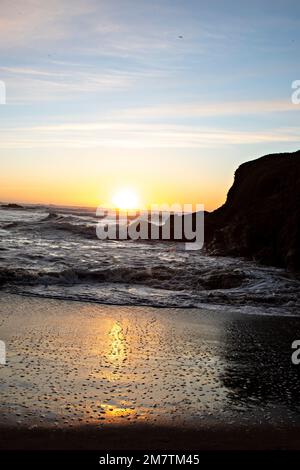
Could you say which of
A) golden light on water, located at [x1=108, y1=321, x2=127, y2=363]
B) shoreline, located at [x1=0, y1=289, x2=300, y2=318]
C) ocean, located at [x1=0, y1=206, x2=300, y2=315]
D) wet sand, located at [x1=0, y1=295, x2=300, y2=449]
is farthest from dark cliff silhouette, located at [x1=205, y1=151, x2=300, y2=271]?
golden light on water, located at [x1=108, y1=321, x2=127, y2=363]

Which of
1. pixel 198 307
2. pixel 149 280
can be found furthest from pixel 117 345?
pixel 149 280

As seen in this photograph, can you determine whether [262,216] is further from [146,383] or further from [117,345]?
[146,383]

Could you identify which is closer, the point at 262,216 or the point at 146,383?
the point at 146,383

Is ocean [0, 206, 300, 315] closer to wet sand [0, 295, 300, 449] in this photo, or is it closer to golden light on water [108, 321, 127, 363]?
wet sand [0, 295, 300, 449]

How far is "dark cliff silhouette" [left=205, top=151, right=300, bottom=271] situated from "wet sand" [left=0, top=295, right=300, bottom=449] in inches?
297

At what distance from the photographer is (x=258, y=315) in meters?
8.33

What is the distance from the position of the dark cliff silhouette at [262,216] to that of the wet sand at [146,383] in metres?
7.55

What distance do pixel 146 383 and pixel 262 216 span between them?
13321 mm

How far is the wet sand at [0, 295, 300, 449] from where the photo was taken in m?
3.70

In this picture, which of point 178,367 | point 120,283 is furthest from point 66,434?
point 120,283

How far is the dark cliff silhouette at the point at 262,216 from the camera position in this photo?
1498cm

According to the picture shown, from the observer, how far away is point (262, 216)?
17.2 meters

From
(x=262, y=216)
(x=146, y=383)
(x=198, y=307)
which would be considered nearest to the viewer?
(x=146, y=383)

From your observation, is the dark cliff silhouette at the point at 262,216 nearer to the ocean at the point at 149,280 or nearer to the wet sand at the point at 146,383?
the ocean at the point at 149,280
